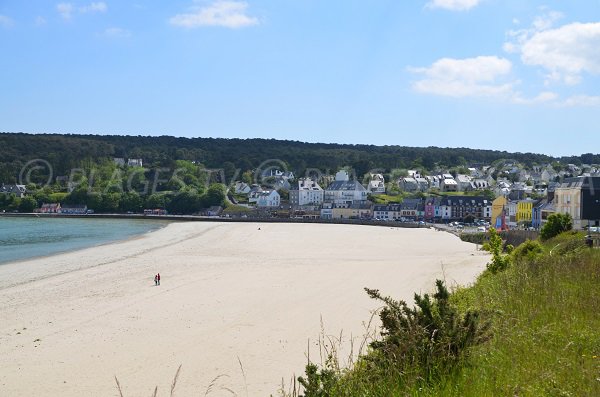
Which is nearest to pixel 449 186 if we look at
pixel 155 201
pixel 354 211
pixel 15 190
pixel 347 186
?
pixel 347 186

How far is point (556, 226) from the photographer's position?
24375 mm

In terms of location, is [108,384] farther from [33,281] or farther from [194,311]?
[33,281]

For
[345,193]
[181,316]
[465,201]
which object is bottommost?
[181,316]

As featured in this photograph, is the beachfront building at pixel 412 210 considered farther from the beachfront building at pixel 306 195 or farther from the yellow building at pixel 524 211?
the beachfront building at pixel 306 195

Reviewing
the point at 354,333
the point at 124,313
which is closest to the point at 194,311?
the point at 124,313

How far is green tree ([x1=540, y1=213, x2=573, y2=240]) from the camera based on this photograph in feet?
79.6

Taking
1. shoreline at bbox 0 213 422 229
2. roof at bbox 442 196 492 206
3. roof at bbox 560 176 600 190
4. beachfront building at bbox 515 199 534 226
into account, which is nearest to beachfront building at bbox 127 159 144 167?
shoreline at bbox 0 213 422 229

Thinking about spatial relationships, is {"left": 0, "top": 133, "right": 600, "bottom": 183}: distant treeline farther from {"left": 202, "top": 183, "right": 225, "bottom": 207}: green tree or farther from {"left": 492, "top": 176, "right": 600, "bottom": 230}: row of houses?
{"left": 492, "top": 176, "right": 600, "bottom": 230}: row of houses

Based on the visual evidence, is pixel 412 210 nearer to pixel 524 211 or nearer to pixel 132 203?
pixel 524 211

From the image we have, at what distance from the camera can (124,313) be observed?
47.2 ft

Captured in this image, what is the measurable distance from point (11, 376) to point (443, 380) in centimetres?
760

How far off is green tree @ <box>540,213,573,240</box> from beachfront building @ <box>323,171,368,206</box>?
65326 millimetres

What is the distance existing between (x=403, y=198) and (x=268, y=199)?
2281 centimetres

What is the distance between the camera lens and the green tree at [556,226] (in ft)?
79.6
